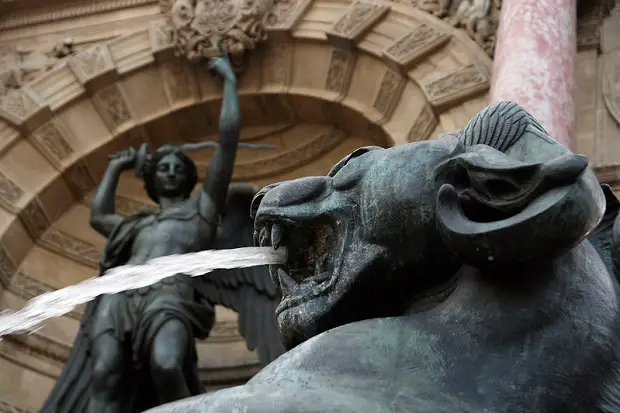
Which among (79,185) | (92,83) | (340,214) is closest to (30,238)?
(79,185)

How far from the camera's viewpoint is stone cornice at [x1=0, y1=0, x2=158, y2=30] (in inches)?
300

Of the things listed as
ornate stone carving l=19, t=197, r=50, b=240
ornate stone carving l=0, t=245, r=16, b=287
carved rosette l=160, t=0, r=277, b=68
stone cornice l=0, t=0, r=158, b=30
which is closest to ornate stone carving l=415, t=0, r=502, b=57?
carved rosette l=160, t=0, r=277, b=68

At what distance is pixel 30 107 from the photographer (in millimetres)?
6953

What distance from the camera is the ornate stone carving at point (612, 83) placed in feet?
19.3

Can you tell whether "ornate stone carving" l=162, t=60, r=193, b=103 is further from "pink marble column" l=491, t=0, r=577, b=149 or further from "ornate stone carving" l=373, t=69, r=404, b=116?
"pink marble column" l=491, t=0, r=577, b=149

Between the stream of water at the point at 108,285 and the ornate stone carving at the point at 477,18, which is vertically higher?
the ornate stone carving at the point at 477,18

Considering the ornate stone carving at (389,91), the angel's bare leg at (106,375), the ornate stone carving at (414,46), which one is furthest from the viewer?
the ornate stone carving at (389,91)

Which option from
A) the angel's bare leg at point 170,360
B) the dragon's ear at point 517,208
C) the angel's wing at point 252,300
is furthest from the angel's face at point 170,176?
the dragon's ear at point 517,208

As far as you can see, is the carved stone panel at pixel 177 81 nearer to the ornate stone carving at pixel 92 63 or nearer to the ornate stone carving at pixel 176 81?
the ornate stone carving at pixel 176 81

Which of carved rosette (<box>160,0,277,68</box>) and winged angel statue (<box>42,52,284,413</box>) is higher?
carved rosette (<box>160,0,277,68</box>)

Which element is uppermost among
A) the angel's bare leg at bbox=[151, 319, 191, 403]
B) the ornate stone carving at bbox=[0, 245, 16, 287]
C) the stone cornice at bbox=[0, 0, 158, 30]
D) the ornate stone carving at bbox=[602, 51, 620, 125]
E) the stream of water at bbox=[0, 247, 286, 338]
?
the stone cornice at bbox=[0, 0, 158, 30]

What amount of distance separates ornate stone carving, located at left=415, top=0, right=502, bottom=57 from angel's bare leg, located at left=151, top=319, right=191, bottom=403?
2268mm

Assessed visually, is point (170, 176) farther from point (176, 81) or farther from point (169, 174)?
point (176, 81)

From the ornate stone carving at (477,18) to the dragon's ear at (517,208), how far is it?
5017mm
